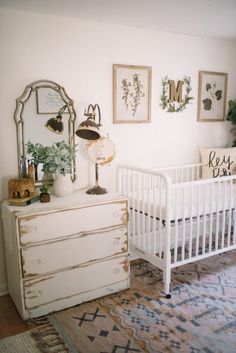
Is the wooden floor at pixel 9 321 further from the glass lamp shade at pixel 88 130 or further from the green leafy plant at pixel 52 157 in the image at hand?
the glass lamp shade at pixel 88 130

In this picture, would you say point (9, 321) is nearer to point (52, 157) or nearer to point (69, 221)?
point (69, 221)

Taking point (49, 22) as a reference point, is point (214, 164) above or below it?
below

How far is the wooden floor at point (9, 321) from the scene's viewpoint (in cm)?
206

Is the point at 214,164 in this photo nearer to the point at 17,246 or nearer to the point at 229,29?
the point at 229,29

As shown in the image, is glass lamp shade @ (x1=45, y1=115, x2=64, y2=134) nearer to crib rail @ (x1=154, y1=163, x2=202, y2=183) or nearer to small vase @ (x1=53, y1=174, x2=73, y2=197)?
small vase @ (x1=53, y1=174, x2=73, y2=197)

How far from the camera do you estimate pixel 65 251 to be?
2219 millimetres

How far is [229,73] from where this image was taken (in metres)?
3.53

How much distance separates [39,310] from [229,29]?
291 cm

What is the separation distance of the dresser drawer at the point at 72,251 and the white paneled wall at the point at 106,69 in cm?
54

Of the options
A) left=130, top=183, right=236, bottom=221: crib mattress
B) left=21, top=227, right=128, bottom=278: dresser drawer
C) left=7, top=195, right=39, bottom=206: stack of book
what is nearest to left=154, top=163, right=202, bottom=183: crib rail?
left=130, top=183, right=236, bottom=221: crib mattress

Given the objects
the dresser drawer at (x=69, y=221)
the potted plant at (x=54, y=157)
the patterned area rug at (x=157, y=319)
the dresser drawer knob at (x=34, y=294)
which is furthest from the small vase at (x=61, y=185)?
the patterned area rug at (x=157, y=319)

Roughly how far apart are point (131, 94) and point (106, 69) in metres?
0.33

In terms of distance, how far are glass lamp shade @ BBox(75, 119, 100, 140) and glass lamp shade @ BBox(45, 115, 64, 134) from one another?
0.74 ft

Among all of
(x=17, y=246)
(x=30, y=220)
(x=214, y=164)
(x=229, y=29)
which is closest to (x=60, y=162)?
(x=30, y=220)
